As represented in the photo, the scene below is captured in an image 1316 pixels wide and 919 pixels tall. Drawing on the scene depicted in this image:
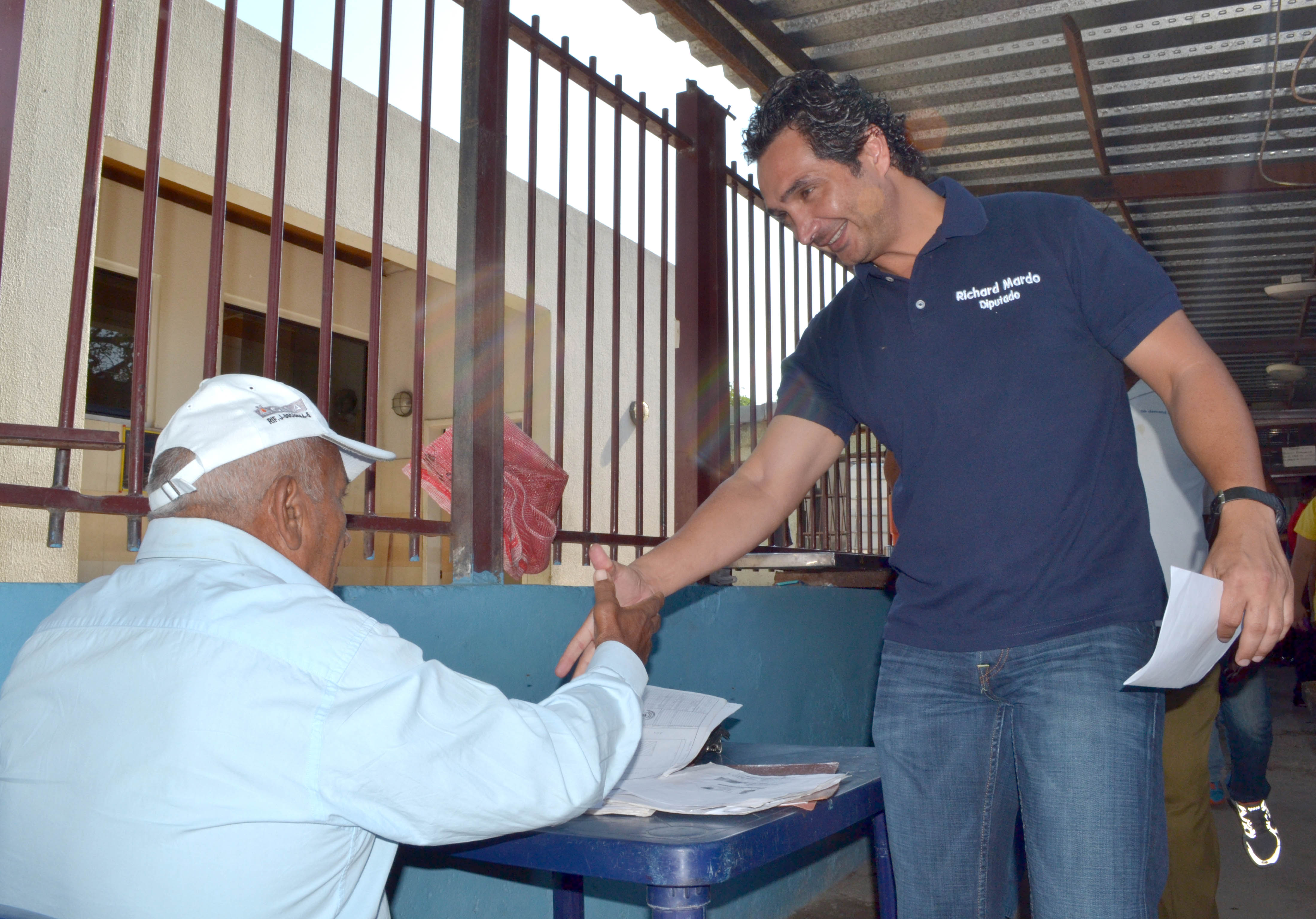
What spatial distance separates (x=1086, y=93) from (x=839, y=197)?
3059mm

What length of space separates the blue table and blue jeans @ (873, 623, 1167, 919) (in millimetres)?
180

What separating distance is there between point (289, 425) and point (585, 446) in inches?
65.8

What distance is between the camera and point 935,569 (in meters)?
1.70

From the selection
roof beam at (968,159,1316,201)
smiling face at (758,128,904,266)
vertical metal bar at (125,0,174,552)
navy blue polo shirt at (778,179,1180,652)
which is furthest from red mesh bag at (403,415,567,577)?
roof beam at (968,159,1316,201)

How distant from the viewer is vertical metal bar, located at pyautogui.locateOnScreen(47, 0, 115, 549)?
168 cm

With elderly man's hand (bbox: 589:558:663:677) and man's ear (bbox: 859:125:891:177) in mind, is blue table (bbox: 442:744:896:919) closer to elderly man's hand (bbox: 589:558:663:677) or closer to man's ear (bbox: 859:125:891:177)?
elderly man's hand (bbox: 589:558:663:677)

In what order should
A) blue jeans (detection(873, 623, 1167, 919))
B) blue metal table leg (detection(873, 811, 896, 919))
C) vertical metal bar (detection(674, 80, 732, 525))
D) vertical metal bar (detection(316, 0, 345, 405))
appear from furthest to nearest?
vertical metal bar (detection(674, 80, 732, 525)) → vertical metal bar (detection(316, 0, 345, 405)) → blue metal table leg (detection(873, 811, 896, 919)) → blue jeans (detection(873, 623, 1167, 919))

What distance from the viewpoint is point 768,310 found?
13.7ft

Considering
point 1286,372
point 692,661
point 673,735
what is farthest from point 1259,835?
point 1286,372

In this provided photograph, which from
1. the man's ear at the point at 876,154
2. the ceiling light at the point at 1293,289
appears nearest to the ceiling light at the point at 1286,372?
the ceiling light at the point at 1293,289

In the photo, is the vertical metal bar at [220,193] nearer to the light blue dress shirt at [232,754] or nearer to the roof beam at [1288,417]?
the light blue dress shirt at [232,754]

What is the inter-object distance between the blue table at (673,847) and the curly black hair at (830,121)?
1.16m

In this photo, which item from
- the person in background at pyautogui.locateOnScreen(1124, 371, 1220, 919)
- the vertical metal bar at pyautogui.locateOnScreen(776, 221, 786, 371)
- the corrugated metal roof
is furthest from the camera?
the vertical metal bar at pyautogui.locateOnScreen(776, 221, 786, 371)

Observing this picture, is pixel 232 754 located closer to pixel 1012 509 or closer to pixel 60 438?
pixel 60 438
